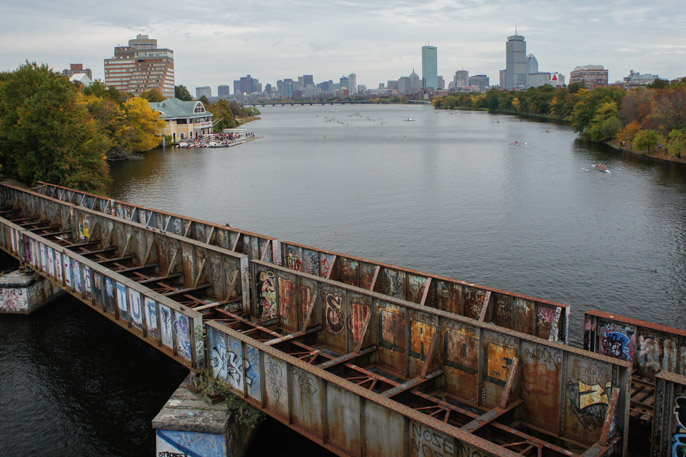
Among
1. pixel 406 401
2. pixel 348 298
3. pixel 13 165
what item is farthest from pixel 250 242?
pixel 13 165

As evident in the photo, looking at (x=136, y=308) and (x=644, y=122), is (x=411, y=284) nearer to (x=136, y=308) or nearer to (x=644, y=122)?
(x=136, y=308)

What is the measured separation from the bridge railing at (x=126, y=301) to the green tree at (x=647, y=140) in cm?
10028

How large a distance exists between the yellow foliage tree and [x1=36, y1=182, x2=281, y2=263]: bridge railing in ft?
262

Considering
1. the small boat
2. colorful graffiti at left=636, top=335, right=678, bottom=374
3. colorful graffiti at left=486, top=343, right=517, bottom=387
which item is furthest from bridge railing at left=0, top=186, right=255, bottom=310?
the small boat

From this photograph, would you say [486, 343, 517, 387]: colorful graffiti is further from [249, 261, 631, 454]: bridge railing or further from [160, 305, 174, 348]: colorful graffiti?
[160, 305, 174, 348]: colorful graffiti

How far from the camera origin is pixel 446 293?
24.3 metres

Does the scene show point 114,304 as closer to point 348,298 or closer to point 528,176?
point 348,298

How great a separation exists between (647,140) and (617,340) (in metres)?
97.3

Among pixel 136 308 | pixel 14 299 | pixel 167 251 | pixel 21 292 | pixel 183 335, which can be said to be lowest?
pixel 14 299

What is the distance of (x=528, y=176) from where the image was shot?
8544 cm

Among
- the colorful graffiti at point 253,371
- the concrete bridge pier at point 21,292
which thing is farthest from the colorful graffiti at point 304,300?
the concrete bridge pier at point 21,292

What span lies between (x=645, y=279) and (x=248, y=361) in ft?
101

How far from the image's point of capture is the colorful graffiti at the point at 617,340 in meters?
18.9

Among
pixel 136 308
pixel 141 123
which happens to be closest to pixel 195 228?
pixel 136 308
